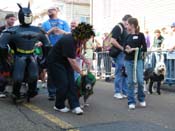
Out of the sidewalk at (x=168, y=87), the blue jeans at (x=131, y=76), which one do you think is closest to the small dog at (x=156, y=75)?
the sidewalk at (x=168, y=87)

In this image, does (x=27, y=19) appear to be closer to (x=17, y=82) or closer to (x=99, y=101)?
(x=17, y=82)

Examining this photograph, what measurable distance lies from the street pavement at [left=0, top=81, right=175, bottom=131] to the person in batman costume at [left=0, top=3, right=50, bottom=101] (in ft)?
1.67

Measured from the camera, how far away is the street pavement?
20.1 feet

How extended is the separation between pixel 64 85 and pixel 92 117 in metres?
0.74

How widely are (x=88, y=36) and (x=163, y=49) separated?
17.9 ft

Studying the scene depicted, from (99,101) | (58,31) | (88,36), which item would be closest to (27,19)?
(58,31)

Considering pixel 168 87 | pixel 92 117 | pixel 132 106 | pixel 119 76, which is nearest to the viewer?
pixel 92 117

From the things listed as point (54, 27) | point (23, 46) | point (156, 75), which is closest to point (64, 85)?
point (23, 46)

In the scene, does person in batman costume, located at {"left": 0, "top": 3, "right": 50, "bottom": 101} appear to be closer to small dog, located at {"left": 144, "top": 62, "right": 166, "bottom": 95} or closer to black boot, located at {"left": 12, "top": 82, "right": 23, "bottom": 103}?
black boot, located at {"left": 12, "top": 82, "right": 23, "bottom": 103}

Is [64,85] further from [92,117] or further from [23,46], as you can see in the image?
A: [23,46]

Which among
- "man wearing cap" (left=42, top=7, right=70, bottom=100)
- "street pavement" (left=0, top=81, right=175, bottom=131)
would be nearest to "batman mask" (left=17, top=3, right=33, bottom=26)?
"man wearing cap" (left=42, top=7, right=70, bottom=100)

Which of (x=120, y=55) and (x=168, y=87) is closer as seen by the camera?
(x=120, y=55)

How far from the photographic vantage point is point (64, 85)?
280 inches

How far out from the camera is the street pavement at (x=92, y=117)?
6.14 m
